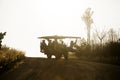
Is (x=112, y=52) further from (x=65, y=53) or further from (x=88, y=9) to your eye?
(x=88, y=9)

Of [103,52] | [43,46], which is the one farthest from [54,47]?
[103,52]

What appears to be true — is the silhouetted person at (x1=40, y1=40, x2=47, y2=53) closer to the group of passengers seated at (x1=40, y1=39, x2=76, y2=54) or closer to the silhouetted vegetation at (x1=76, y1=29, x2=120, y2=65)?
the group of passengers seated at (x1=40, y1=39, x2=76, y2=54)

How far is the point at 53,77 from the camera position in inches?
482

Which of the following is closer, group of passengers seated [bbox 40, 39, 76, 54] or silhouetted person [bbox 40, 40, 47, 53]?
group of passengers seated [bbox 40, 39, 76, 54]

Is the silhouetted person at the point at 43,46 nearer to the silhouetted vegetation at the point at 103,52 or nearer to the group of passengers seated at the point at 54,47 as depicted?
the group of passengers seated at the point at 54,47

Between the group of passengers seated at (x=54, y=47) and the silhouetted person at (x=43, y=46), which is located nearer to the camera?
the group of passengers seated at (x=54, y=47)

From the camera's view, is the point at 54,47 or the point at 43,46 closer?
the point at 54,47

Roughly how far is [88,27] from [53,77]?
37038mm

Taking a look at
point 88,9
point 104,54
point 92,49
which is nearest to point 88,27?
point 88,9

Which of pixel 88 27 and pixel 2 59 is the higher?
pixel 88 27

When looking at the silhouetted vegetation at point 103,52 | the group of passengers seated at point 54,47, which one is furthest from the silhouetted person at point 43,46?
the silhouetted vegetation at point 103,52

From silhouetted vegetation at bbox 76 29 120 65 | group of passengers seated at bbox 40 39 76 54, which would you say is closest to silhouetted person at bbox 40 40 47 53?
group of passengers seated at bbox 40 39 76 54

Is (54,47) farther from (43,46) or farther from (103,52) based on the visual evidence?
(103,52)

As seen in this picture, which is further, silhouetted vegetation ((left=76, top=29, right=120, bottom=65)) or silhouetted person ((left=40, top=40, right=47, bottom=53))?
silhouetted person ((left=40, top=40, right=47, bottom=53))
